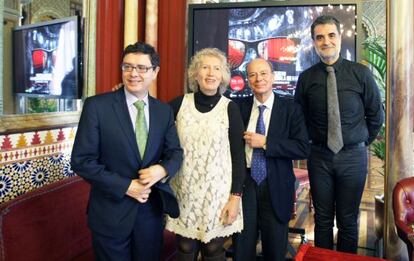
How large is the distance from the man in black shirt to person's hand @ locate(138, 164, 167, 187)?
40.3 inches

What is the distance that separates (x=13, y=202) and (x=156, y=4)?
2.07 metres

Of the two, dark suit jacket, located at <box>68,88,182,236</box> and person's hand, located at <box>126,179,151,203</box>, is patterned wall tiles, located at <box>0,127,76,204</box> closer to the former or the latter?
dark suit jacket, located at <box>68,88,182,236</box>

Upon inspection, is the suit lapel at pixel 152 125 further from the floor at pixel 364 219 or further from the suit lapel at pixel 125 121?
the floor at pixel 364 219

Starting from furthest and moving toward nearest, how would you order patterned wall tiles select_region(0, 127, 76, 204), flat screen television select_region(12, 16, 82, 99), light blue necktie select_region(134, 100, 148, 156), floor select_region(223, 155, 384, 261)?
floor select_region(223, 155, 384, 261) → flat screen television select_region(12, 16, 82, 99) → patterned wall tiles select_region(0, 127, 76, 204) → light blue necktie select_region(134, 100, 148, 156)

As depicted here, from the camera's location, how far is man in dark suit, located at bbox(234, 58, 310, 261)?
6.24 ft

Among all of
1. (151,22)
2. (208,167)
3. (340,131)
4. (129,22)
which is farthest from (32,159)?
(340,131)

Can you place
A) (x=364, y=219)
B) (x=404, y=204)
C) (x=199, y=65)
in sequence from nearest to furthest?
(x=199, y=65) < (x=404, y=204) < (x=364, y=219)

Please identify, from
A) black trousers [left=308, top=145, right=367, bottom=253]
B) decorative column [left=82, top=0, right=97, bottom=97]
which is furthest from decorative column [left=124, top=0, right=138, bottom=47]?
black trousers [left=308, top=145, right=367, bottom=253]

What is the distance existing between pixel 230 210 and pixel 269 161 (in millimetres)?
339

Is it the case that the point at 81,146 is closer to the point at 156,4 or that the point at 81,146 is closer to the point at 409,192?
the point at 409,192

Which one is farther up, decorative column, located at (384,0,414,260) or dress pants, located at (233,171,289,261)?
decorative column, located at (384,0,414,260)

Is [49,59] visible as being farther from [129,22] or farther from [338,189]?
[338,189]

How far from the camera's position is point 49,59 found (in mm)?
2404

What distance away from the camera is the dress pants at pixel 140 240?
A: 1546 millimetres
